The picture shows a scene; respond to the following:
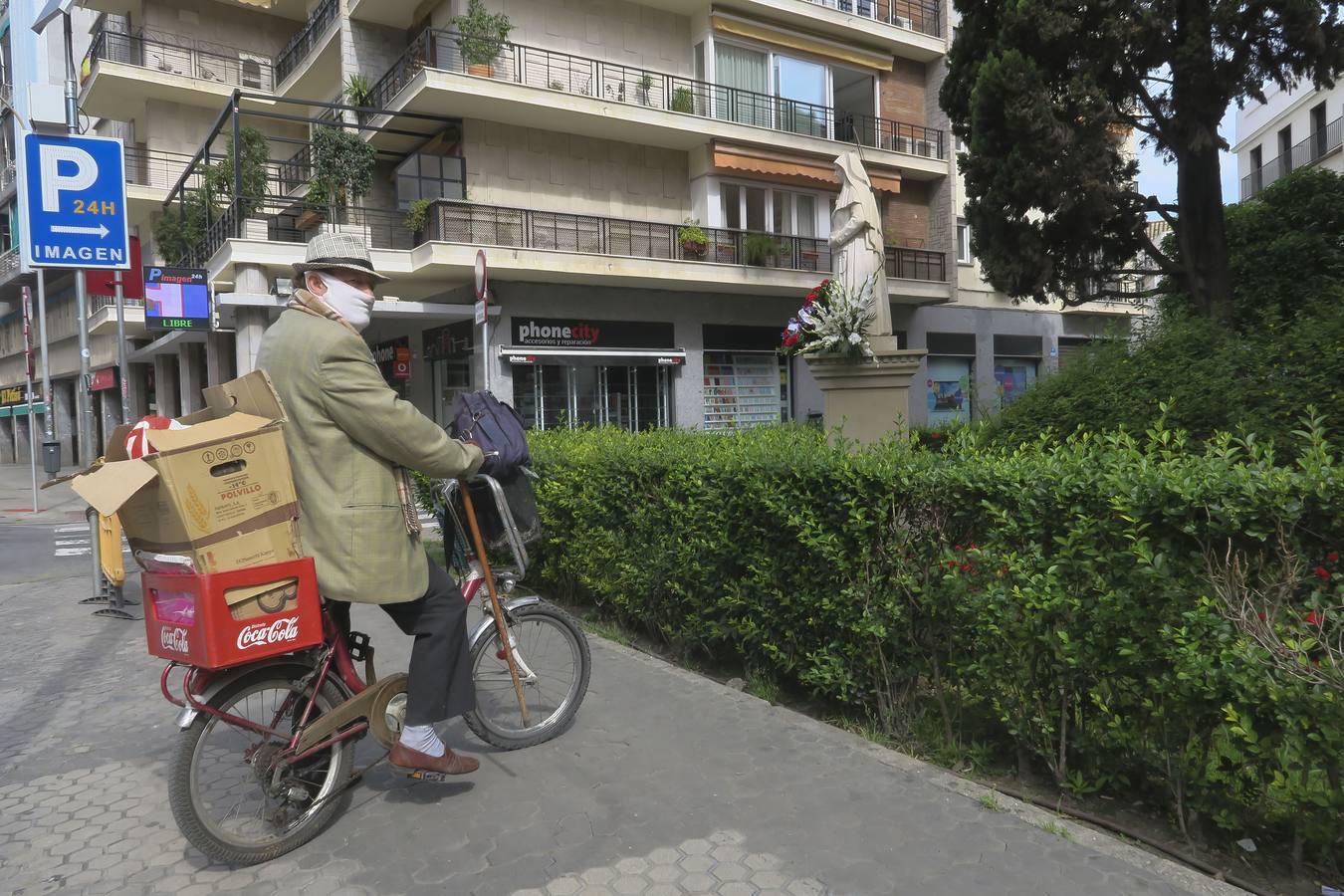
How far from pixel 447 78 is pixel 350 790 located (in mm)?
16674

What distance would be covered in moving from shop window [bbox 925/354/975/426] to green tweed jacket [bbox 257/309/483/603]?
25.0 metres

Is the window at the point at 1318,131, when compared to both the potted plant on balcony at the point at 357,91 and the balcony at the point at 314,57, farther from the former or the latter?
the balcony at the point at 314,57

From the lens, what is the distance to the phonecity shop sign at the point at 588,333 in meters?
19.8

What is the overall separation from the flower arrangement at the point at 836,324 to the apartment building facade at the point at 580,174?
881 cm

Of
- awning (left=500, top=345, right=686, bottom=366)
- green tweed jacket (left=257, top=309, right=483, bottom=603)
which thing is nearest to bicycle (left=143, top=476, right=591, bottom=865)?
green tweed jacket (left=257, top=309, right=483, bottom=603)

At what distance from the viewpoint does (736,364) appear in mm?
23297

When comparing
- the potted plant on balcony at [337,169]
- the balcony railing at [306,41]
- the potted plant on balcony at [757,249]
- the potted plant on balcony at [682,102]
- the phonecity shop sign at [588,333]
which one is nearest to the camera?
the potted plant on balcony at [337,169]

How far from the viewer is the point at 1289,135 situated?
33031mm

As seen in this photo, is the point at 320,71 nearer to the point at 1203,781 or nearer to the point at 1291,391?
the point at 1291,391

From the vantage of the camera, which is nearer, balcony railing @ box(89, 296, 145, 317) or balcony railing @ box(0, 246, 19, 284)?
balcony railing @ box(89, 296, 145, 317)

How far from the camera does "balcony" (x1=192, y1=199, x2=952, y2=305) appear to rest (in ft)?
59.6

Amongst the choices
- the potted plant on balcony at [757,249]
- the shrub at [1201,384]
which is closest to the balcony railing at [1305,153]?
the potted plant on balcony at [757,249]

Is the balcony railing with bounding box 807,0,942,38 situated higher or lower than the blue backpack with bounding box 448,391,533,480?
higher

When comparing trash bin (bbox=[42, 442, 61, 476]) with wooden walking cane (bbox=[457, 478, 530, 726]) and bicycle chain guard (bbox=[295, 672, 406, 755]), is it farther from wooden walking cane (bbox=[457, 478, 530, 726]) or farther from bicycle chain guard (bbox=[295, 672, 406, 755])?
bicycle chain guard (bbox=[295, 672, 406, 755])
